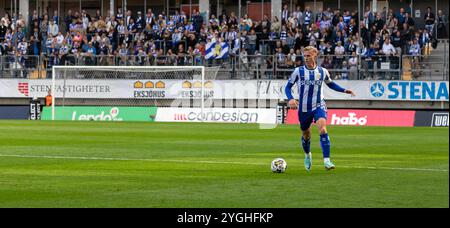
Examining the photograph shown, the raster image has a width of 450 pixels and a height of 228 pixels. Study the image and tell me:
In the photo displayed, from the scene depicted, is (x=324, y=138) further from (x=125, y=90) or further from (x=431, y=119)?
(x=125, y=90)

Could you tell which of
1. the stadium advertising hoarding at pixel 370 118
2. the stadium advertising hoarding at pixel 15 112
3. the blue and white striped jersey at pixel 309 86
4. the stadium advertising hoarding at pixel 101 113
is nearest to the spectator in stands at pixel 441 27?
the stadium advertising hoarding at pixel 370 118

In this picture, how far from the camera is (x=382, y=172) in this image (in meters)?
18.3

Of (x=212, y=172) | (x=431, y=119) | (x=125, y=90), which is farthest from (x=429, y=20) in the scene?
(x=212, y=172)

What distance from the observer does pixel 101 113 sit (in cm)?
5106

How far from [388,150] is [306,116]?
6674 millimetres

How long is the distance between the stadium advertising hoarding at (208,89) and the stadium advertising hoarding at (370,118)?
5.75 ft

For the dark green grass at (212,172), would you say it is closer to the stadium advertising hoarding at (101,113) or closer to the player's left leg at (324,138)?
the player's left leg at (324,138)

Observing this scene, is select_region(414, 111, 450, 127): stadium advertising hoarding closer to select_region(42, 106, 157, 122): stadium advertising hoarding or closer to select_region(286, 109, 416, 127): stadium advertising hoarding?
select_region(286, 109, 416, 127): stadium advertising hoarding

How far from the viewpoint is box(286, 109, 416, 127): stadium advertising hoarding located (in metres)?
46.6

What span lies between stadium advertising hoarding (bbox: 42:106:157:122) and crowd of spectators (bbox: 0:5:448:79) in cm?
286

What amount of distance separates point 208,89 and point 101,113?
18.3 ft

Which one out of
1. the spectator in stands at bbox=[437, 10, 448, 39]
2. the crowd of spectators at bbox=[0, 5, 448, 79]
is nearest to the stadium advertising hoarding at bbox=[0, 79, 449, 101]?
the crowd of spectators at bbox=[0, 5, 448, 79]

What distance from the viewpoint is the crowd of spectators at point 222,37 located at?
4872cm
